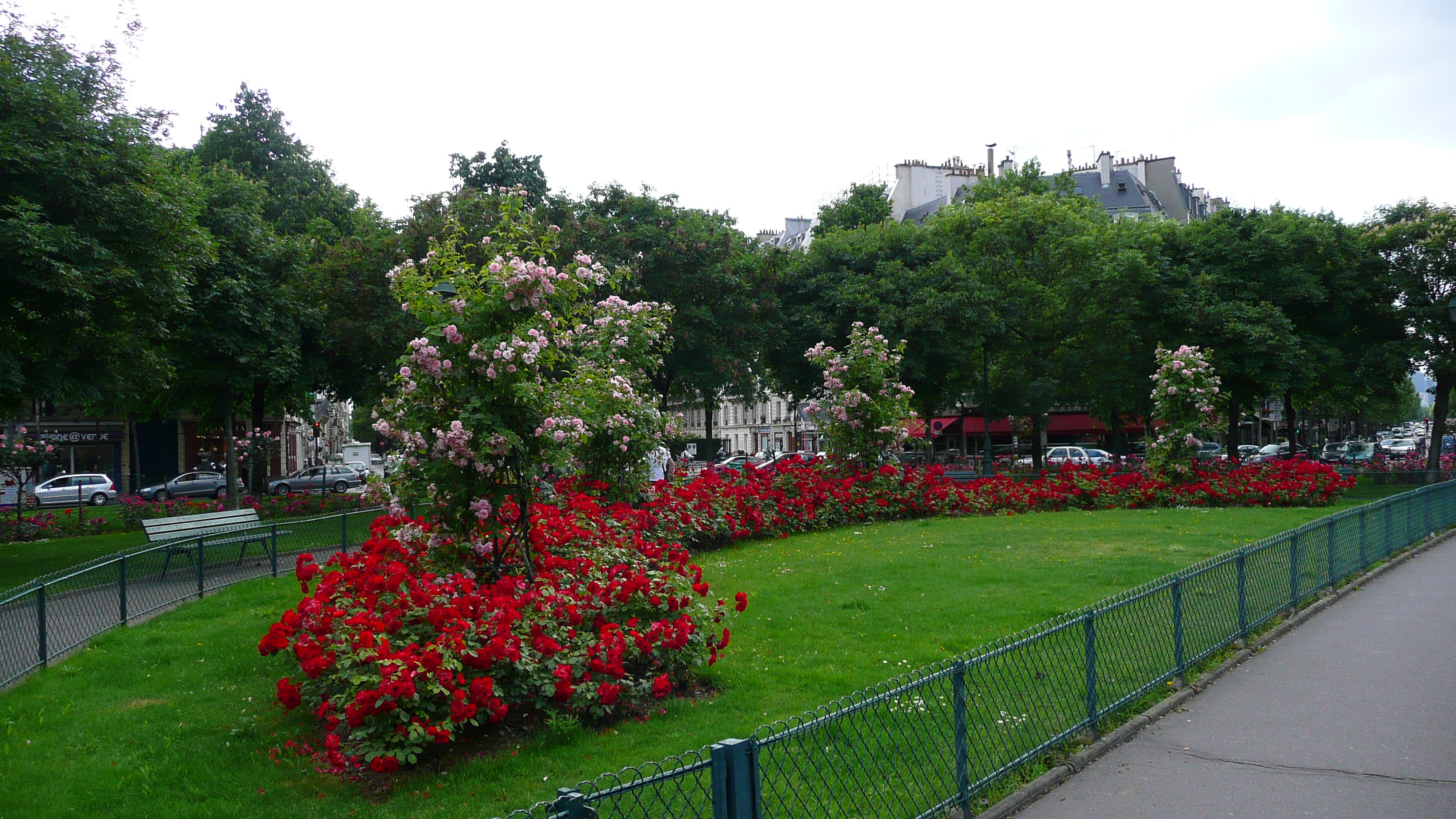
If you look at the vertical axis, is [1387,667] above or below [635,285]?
below

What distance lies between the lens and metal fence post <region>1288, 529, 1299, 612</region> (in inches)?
388

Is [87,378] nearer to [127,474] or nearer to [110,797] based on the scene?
[110,797]

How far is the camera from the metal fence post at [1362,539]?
12.4 metres

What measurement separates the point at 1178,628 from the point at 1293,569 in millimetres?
3529

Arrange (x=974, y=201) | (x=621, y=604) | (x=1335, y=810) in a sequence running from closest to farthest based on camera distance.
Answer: (x=1335, y=810) < (x=621, y=604) < (x=974, y=201)

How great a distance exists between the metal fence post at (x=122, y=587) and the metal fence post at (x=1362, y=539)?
15.4m

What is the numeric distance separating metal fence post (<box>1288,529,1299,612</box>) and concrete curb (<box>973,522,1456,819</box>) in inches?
6.3

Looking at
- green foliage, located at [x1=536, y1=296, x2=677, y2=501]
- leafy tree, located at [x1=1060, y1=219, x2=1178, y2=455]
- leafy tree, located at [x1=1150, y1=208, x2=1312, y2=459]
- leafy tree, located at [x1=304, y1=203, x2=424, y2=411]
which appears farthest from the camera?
leafy tree, located at [x1=1060, y1=219, x2=1178, y2=455]

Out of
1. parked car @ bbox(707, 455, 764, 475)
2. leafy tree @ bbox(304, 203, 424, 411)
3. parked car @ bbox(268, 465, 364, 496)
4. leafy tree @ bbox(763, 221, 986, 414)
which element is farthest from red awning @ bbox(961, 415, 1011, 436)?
leafy tree @ bbox(304, 203, 424, 411)

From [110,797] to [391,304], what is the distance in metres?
19.0

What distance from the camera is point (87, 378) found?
15.9 metres

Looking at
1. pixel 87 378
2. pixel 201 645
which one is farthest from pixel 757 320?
pixel 201 645

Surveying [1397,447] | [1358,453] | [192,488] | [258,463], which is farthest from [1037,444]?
[192,488]

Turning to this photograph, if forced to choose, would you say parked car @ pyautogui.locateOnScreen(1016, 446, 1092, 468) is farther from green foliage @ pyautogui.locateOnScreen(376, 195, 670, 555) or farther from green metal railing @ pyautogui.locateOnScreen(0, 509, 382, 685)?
green foliage @ pyautogui.locateOnScreen(376, 195, 670, 555)
